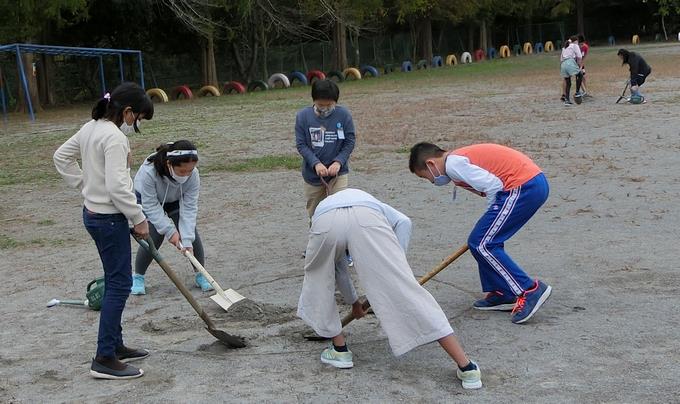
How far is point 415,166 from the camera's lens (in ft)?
16.5

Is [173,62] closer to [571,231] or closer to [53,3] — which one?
[53,3]

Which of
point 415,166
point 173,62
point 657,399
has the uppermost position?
point 173,62

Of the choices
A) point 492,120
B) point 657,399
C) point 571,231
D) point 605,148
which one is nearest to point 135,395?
point 657,399

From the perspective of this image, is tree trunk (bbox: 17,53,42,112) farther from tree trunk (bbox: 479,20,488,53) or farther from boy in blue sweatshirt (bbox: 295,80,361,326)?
tree trunk (bbox: 479,20,488,53)

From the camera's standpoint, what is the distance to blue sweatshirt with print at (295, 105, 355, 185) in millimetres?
6707

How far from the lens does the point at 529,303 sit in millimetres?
5242

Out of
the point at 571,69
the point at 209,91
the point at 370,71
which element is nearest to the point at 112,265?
the point at 571,69

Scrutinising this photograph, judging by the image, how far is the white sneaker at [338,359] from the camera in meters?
4.58

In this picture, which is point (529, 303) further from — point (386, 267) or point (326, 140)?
point (326, 140)

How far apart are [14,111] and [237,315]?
26.6m

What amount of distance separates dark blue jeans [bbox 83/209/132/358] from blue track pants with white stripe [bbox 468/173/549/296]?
7.05 feet

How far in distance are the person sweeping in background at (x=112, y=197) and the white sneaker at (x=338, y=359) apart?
102cm

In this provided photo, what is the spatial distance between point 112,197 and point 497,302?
262 centimetres

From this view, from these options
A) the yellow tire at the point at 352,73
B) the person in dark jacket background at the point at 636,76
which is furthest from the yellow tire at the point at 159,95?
the person in dark jacket background at the point at 636,76
